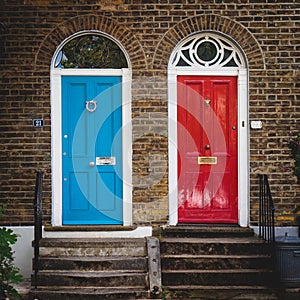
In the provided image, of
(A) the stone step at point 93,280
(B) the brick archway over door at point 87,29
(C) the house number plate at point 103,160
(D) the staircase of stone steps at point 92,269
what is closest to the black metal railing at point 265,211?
(D) the staircase of stone steps at point 92,269

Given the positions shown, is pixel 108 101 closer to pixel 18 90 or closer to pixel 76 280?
pixel 18 90

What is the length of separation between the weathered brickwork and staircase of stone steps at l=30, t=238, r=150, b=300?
55 centimetres

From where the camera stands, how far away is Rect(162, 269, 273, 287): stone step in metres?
7.92

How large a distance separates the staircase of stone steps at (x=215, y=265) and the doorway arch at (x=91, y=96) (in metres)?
0.92

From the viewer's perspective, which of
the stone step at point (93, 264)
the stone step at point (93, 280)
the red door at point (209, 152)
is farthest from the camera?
the red door at point (209, 152)

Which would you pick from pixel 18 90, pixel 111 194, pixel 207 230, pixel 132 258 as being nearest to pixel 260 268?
pixel 207 230

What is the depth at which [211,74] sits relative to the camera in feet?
28.9

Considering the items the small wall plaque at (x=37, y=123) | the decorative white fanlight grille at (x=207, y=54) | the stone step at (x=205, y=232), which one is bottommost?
the stone step at (x=205, y=232)

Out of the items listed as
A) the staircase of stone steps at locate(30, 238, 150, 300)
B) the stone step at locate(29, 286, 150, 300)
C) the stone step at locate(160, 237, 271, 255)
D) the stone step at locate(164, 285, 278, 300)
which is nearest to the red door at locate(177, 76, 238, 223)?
the stone step at locate(160, 237, 271, 255)

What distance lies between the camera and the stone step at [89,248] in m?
Result: 8.21

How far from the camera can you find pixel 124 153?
28.7 ft

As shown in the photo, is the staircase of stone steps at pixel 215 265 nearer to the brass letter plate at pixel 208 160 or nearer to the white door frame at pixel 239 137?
the white door frame at pixel 239 137

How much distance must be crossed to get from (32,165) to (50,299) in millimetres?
2004

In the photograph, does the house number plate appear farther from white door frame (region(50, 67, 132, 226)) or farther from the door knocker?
the door knocker
